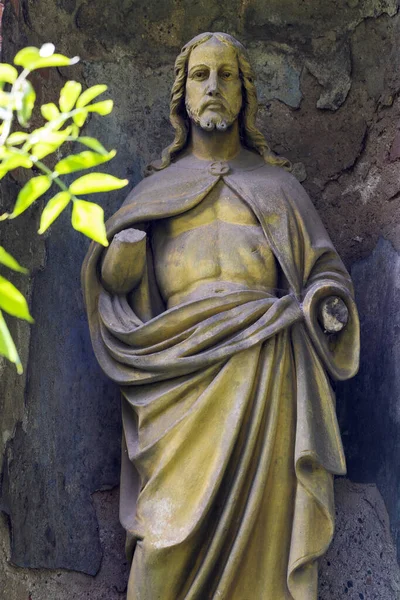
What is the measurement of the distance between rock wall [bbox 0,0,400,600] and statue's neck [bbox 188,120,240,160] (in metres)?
0.55

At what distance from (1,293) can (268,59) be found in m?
3.39

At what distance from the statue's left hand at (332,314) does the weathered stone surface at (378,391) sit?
1.59ft

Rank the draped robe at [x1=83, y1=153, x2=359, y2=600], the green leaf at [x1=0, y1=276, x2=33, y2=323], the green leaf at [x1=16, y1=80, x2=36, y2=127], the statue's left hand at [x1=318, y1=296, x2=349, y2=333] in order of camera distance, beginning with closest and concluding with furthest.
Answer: the green leaf at [x1=0, y1=276, x2=33, y2=323], the green leaf at [x1=16, y1=80, x2=36, y2=127], the draped robe at [x1=83, y1=153, x2=359, y2=600], the statue's left hand at [x1=318, y1=296, x2=349, y2=333]

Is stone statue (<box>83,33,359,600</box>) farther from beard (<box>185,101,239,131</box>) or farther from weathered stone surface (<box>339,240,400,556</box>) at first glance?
weathered stone surface (<box>339,240,400,556</box>)

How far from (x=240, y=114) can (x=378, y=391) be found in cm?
112

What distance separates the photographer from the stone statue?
3697 mm

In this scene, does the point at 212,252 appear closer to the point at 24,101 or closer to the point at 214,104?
the point at 214,104

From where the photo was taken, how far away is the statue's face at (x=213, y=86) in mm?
4344

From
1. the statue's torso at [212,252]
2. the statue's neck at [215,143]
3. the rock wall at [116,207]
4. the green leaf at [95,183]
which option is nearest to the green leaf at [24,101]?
the green leaf at [95,183]

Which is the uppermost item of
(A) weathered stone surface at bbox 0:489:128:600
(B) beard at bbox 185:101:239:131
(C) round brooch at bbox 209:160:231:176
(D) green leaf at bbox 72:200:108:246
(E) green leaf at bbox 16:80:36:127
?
(E) green leaf at bbox 16:80:36:127

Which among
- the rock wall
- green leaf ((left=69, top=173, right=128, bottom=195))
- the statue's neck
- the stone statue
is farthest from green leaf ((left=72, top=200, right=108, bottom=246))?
the statue's neck

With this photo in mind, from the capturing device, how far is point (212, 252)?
13.6 feet

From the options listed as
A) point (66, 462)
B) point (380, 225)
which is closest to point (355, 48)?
point (380, 225)

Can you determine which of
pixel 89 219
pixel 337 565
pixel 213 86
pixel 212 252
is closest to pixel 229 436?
pixel 212 252
